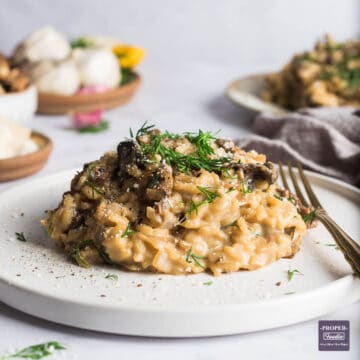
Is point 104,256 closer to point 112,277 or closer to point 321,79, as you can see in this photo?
point 112,277

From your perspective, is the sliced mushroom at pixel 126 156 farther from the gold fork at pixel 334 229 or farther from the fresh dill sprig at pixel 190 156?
the gold fork at pixel 334 229

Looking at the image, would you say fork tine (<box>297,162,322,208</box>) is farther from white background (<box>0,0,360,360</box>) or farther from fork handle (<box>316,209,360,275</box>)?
white background (<box>0,0,360,360</box>)

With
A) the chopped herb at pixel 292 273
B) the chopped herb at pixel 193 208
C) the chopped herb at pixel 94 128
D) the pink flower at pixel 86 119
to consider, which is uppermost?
the chopped herb at pixel 193 208

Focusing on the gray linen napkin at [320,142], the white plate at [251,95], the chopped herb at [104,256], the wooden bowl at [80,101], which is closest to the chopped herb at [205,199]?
the chopped herb at [104,256]

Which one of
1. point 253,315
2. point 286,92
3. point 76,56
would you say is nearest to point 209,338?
point 253,315

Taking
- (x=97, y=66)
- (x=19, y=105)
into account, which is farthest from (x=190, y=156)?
(x=97, y=66)

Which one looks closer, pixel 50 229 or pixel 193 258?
pixel 193 258

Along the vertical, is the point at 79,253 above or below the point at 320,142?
above

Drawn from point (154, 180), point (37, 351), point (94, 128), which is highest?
point (154, 180)
